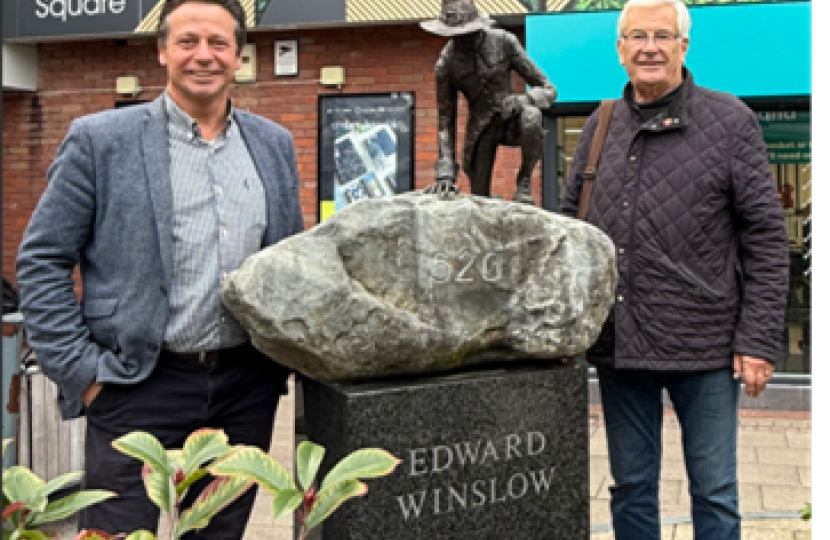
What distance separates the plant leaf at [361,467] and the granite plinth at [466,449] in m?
1.23

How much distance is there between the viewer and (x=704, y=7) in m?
6.64

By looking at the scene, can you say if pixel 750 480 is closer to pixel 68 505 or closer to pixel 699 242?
pixel 699 242

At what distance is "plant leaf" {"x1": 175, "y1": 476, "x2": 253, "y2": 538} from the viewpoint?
4.16ft

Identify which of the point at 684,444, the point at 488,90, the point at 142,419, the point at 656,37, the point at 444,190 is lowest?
the point at 684,444

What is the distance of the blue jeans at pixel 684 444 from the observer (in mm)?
2844

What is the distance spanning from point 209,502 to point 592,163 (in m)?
2.08

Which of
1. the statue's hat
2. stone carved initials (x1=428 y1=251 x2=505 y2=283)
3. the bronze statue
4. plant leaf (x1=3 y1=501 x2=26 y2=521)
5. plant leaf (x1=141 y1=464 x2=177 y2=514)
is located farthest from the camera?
the bronze statue

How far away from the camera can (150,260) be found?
7.90 feet

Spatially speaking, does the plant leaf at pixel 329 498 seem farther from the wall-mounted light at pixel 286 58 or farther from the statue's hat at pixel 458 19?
the wall-mounted light at pixel 286 58

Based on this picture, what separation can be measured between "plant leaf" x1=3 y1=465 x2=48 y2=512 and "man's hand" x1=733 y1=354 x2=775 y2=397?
2240mm

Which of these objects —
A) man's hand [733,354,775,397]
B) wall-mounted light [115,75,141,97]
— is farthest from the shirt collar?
wall-mounted light [115,75,141,97]

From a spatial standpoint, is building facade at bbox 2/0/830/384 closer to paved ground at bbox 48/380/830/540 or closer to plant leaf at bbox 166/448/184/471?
paved ground at bbox 48/380/830/540

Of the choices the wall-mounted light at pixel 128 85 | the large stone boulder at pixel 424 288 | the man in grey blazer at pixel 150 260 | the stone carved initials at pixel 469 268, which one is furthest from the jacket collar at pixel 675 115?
the wall-mounted light at pixel 128 85

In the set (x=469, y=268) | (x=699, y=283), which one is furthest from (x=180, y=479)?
(x=699, y=283)
